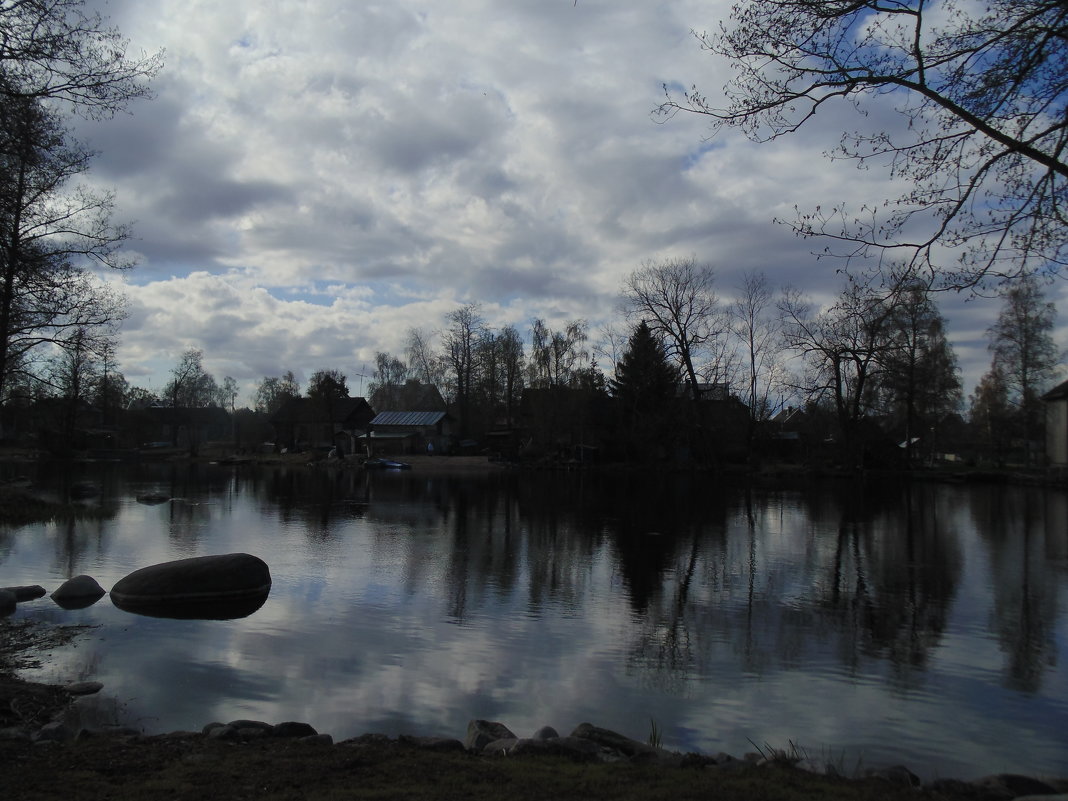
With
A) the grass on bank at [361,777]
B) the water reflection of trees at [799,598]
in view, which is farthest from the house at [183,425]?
the grass on bank at [361,777]

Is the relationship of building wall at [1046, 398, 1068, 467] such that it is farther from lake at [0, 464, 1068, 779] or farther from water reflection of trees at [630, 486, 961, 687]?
water reflection of trees at [630, 486, 961, 687]

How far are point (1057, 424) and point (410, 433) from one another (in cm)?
6092

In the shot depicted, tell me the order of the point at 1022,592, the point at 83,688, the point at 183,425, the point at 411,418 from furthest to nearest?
the point at 183,425 < the point at 411,418 < the point at 1022,592 < the point at 83,688

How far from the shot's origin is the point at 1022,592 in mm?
15102

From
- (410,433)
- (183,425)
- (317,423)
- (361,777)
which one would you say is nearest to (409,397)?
(317,423)

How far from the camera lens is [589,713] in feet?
27.3

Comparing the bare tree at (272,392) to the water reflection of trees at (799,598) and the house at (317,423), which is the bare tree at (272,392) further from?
the water reflection of trees at (799,598)

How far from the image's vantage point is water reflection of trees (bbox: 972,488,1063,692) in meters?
10.6

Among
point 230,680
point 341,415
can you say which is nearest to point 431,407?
point 341,415

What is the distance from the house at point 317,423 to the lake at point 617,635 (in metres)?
63.9

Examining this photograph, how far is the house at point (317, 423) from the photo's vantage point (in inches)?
3506

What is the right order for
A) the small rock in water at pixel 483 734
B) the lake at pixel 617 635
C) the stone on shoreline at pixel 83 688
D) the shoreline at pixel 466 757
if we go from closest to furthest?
the shoreline at pixel 466 757
the small rock in water at pixel 483 734
the lake at pixel 617 635
the stone on shoreline at pixel 83 688

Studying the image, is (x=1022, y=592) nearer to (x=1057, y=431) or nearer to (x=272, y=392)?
(x=1057, y=431)

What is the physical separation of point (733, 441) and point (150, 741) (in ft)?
213
